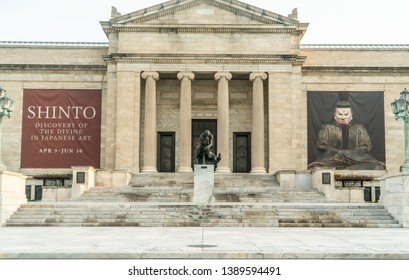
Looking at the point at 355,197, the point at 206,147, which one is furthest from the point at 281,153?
the point at 206,147

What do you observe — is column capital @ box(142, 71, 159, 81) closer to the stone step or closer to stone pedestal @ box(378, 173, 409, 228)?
the stone step

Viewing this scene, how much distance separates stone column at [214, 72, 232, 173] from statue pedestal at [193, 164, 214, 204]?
11525 mm

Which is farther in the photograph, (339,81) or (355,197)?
(339,81)

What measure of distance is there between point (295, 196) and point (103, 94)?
18561mm

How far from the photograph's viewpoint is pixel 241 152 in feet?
138

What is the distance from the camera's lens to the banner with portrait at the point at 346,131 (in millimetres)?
40406

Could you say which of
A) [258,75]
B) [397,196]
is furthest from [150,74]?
[397,196]

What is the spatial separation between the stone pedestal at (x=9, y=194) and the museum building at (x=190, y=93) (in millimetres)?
15184

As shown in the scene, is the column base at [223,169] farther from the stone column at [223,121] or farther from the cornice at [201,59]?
the cornice at [201,59]

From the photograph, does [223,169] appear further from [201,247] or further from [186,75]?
[201,247]

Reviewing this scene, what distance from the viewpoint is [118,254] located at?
11.3 m

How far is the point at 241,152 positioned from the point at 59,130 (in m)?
14.0

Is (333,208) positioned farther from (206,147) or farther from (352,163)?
(352,163)

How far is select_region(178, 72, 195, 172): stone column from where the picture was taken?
127ft
